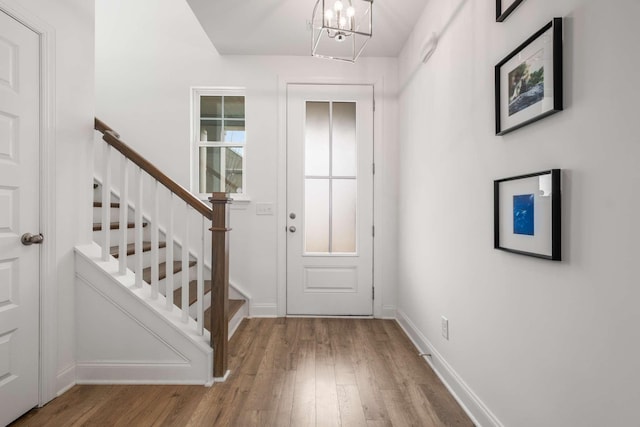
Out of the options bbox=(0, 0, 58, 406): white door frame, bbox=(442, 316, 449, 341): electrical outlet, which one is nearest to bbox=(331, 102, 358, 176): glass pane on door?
bbox=(442, 316, 449, 341): electrical outlet

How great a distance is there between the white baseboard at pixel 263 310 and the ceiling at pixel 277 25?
7.93 feet

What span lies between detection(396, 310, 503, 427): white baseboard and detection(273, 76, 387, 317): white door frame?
69 cm

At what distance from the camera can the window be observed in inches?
141

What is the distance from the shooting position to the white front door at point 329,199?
3549mm

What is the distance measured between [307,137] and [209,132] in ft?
3.18

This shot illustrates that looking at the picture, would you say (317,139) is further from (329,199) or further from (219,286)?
(219,286)

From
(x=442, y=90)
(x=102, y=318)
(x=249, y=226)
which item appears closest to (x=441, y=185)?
(x=442, y=90)

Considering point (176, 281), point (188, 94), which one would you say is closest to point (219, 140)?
point (188, 94)

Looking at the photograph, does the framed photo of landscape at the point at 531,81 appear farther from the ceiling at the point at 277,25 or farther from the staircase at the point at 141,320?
the staircase at the point at 141,320

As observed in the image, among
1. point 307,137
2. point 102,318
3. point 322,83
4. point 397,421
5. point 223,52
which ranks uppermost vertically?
point 223,52

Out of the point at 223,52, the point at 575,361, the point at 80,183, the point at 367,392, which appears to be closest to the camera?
the point at 575,361

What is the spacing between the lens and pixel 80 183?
2.24 meters

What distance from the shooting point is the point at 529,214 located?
54.4 inches

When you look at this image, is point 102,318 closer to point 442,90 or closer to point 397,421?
point 397,421
